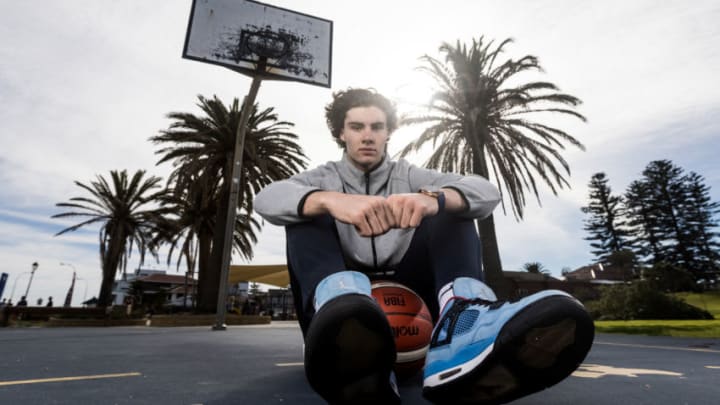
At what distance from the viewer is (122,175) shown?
925 inches

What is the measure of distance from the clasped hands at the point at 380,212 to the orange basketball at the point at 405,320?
40 centimetres

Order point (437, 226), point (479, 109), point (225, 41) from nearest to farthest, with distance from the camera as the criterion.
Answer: point (437, 226) < point (225, 41) < point (479, 109)

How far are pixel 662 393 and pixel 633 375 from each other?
0.71 metres

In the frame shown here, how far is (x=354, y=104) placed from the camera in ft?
7.07

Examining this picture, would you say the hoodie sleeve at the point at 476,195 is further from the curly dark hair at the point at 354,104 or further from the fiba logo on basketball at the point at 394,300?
the curly dark hair at the point at 354,104

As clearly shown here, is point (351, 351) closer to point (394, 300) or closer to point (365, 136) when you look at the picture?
point (394, 300)

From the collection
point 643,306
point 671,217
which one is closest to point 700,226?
point 671,217

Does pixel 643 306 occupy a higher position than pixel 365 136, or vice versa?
pixel 365 136

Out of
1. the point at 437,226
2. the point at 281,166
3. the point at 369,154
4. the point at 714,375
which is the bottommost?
the point at 714,375

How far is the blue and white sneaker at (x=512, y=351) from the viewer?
3.23ft

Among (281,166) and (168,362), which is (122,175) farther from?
(168,362)

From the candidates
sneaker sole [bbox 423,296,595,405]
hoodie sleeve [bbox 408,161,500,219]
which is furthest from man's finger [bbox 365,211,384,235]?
sneaker sole [bbox 423,296,595,405]

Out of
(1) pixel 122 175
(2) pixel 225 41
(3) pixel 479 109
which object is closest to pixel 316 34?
(2) pixel 225 41

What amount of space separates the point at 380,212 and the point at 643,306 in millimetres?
19318
